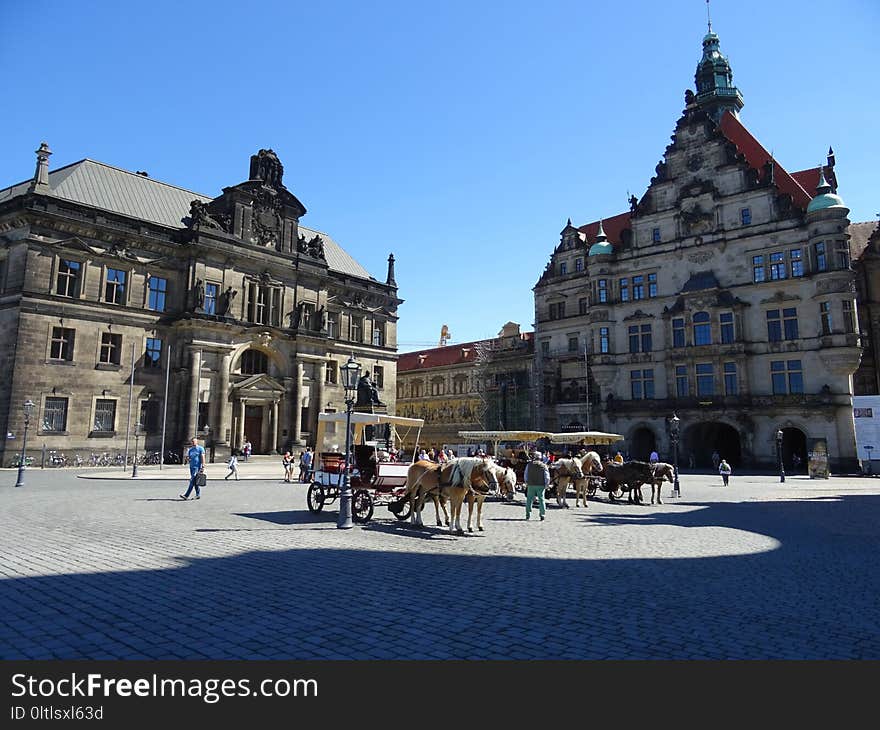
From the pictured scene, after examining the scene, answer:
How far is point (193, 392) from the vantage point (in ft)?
135

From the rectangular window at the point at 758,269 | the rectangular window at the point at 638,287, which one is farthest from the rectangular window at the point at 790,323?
the rectangular window at the point at 638,287

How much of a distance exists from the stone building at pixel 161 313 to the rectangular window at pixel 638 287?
87.4 ft

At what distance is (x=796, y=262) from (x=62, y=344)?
52304 millimetres

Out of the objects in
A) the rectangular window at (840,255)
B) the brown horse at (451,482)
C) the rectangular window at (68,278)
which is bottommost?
the brown horse at (451,482)

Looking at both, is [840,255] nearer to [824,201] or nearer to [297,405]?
[824,201]

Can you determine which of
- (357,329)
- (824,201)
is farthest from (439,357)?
(824,201)

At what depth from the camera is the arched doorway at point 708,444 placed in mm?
47969

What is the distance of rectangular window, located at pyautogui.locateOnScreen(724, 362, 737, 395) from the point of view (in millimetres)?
45812

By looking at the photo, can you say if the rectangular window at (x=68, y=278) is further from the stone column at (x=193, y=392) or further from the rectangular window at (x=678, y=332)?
the rectangular window at (x=678, y=332)

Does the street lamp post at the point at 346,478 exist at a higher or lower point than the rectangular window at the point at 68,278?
lower

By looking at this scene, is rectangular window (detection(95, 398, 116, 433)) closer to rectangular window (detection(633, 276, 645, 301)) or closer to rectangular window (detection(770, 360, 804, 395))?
rectangular window (detection(633, 276, 645, 301))

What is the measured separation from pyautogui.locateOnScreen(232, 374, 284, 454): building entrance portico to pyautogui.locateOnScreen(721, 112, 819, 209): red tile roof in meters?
43.6

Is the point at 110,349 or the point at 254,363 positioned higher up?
the point at 254,363

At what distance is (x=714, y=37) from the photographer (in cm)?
6334
